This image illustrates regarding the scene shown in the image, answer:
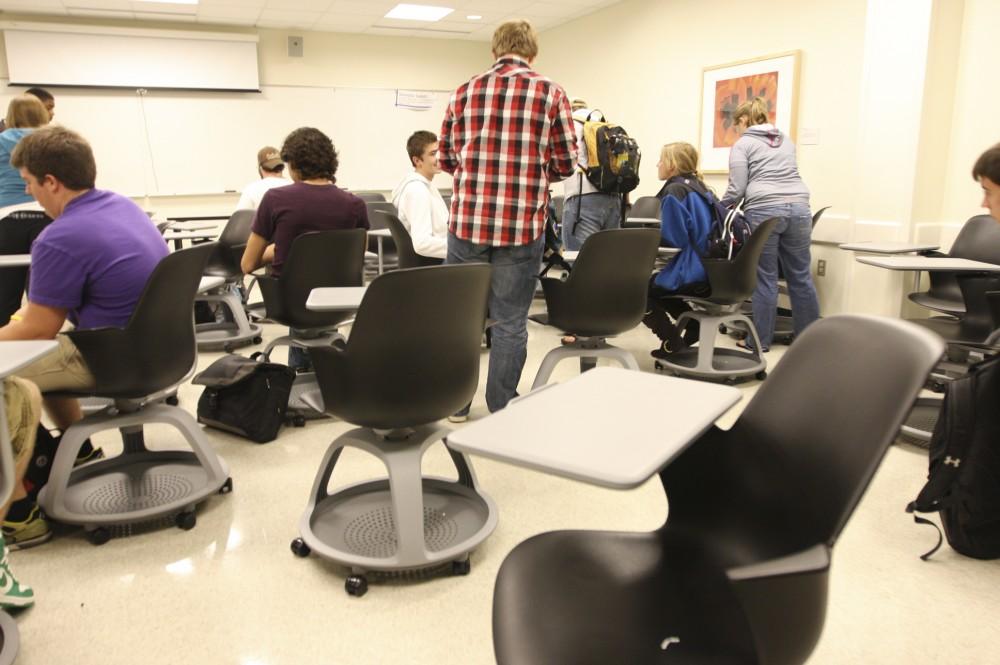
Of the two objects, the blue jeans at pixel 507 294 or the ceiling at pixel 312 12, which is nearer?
the blue jeans at pixel 507 294

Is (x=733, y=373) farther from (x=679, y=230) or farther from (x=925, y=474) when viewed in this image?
(x=925, y=474)

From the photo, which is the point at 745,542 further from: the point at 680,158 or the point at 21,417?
the point at 680,158

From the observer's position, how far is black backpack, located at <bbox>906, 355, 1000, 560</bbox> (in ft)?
6.64

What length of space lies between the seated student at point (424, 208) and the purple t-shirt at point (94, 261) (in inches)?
64.6

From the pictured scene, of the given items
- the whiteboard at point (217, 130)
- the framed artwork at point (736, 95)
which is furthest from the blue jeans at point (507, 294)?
the whiteboard at point (217, 130)

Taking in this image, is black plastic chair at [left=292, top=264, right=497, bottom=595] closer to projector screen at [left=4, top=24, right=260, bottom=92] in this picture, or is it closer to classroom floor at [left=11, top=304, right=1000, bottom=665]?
classroom floor at [left=11, top=304, right=1000, bottom=665]

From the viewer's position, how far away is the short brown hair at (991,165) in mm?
2109

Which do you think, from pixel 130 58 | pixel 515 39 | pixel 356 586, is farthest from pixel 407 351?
pixel 130 58

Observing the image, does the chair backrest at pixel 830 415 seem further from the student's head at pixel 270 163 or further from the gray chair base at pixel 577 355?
the student's head at pixel 270 163

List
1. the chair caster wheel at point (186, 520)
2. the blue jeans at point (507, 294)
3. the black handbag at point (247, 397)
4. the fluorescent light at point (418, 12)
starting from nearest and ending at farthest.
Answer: the chair caster wheel at point (186, 520), the blue jeans at point (507, 294), the black handbag at point (247, 397), the fluorescent light at point (418, 12)

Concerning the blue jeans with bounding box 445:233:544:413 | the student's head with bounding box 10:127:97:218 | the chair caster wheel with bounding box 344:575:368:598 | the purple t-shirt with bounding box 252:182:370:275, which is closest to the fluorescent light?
the purple t-shirt with bounding box 252:182:370:275

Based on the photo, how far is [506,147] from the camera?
2.77 meters

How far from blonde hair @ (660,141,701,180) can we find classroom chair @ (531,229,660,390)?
35.6 inches

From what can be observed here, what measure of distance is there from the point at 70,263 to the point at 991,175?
275 cm
